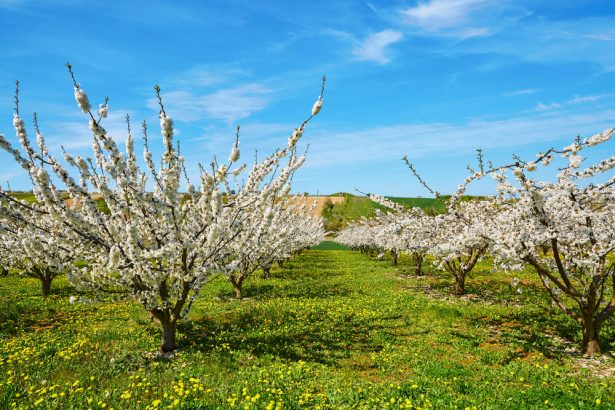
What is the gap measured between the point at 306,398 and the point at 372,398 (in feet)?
4.47

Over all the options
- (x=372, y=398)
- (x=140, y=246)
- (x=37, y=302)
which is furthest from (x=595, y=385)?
(x=37, y=302)

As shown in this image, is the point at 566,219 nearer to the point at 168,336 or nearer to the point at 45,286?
the point at 168,336

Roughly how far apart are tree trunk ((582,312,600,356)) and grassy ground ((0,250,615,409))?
0.52m

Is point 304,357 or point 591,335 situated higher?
point 591,335

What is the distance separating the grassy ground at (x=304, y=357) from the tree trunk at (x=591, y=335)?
0.52 m

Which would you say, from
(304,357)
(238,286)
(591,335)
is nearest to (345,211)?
(238,286)

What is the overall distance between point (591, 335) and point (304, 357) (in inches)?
322

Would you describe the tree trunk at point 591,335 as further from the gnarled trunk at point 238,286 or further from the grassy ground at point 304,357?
the gnarled trunk at point 238,286

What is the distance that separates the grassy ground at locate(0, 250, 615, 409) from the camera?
765 cm

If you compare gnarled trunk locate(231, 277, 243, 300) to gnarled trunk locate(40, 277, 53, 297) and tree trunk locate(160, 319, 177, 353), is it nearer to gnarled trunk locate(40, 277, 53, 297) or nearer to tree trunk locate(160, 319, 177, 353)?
tree trunk locate(160, 319, 177, 353)

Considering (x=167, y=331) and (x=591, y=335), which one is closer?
(x=591, y=335)

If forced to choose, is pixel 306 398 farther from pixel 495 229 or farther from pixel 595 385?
pixel 495 229

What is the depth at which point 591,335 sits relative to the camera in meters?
10.5

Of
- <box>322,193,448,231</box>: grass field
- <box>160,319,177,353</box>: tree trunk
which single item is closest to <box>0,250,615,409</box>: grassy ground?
<box>160,319,177,353</box>: tree trunk
